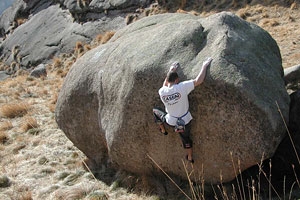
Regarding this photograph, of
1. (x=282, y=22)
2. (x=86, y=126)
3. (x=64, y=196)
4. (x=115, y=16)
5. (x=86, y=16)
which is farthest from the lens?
(x=86, y=16)

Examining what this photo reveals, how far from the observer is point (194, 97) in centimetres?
638

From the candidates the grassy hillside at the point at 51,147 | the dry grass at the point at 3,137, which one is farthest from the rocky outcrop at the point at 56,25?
the dry grass at the point at 3,137

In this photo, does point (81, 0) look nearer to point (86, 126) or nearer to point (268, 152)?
point (86, 126)

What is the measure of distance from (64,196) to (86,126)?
152 centimetres

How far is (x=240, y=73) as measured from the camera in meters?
6.09

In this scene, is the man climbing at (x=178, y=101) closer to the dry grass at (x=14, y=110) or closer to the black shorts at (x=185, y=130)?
the black shorts at (x=185, y=130)

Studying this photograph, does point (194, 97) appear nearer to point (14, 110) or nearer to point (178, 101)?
point (178, 101)

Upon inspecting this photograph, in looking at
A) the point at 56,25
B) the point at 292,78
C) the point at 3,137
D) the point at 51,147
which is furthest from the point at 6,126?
the point at 56,25

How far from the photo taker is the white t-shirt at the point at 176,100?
6133 mm

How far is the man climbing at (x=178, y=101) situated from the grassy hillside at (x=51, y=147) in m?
1.42

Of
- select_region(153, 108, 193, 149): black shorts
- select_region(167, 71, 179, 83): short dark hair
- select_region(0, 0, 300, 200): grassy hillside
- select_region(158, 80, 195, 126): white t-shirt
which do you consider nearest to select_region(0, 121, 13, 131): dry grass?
select_region(0, 0, 300, 200): grassy hillside

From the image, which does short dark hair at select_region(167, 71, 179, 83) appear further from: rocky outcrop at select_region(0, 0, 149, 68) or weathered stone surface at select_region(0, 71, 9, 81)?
weathered stone surface at select_region(0, 71, 9, 81)

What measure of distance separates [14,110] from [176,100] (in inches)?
338

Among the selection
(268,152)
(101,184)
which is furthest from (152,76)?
(101,184)
